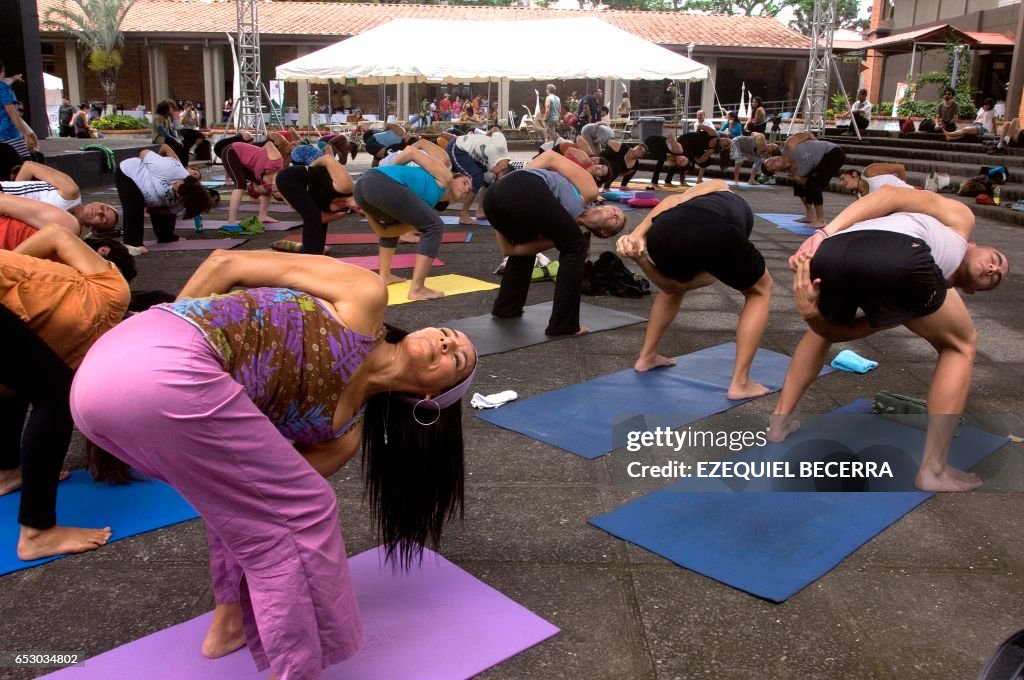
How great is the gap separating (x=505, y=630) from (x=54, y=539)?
1418 mm

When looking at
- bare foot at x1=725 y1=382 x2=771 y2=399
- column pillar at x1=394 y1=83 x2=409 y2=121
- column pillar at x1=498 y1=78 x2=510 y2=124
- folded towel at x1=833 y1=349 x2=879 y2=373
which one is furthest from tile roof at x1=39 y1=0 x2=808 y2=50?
bare foot at x1=725 y1=382 x2=771 y2=399

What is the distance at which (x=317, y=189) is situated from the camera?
652 centimetres

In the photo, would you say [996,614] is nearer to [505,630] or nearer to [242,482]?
[505,630]

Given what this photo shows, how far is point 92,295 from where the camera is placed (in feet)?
8.58

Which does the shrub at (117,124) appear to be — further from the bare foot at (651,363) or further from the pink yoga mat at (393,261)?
the bare foot at (651,363)

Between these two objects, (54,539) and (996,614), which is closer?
(996,614)

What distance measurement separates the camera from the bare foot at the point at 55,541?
2.44m

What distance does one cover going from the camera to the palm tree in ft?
74.9

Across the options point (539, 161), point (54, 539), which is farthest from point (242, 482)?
point (539, 161)

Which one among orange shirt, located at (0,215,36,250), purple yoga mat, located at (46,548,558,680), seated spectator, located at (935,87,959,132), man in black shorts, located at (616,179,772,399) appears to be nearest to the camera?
purple yoga mat, located at (46,548,558,680)

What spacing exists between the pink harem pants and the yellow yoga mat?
13.8ft

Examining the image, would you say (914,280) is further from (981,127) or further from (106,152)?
(981,127)

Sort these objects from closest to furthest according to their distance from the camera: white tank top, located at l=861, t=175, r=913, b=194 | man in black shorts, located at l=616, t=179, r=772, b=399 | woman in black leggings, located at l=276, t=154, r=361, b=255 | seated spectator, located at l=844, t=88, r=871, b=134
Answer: man in black shorts, located at l=616, t=179, r=772, b=399, woman in black leggings, located at l=276, t=154, r=361, b=255, white tank top, located at l=861, t=175, r=913, b=194, seated spectator, located at l=844, t=88, r=871, b=134

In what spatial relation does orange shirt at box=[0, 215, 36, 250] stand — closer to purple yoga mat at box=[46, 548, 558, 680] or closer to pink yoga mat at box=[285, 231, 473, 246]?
purple yoga mat at box=[46, 548, 558, 680]
